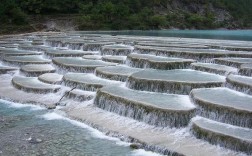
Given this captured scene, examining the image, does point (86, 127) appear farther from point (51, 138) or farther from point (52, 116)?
point (52, 116)

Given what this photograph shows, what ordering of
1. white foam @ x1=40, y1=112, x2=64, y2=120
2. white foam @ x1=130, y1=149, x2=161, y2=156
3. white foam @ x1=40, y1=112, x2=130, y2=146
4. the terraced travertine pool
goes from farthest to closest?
1. white foam @ x1=40, y1=112, x2=64, y2=120
2. white foam @ x1=40, y1=112, x2=130, y2=146
3. the terraced travertine pool
4. white foam @ x1=130, y1=149, x2=161, y2=156

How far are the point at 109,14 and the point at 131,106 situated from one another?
49.7m

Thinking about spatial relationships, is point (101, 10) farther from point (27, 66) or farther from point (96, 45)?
point (27, 66)

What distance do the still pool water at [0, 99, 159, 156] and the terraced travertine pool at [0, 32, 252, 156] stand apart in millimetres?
25

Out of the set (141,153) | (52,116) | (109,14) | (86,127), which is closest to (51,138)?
(86,127)

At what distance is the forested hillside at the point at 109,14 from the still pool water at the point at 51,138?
34256 mm

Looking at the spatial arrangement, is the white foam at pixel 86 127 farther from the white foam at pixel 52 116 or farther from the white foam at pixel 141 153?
the white foam at pixel 141 153

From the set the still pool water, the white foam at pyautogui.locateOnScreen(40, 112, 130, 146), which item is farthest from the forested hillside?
the still pool water

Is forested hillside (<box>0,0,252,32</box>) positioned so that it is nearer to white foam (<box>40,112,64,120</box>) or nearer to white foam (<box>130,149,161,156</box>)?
white foam (<box>40,112,64,120</box>)

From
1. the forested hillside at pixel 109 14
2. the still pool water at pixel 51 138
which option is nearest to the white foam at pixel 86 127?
the still pool water at pixel 51 138

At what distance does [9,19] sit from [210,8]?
67.7 metres

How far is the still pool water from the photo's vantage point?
9.62 m

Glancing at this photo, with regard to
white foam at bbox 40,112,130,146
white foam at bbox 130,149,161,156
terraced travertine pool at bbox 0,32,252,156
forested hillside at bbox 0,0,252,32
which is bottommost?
white foam at bbox 130,149,161,156

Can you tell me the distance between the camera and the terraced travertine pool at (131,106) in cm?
981
